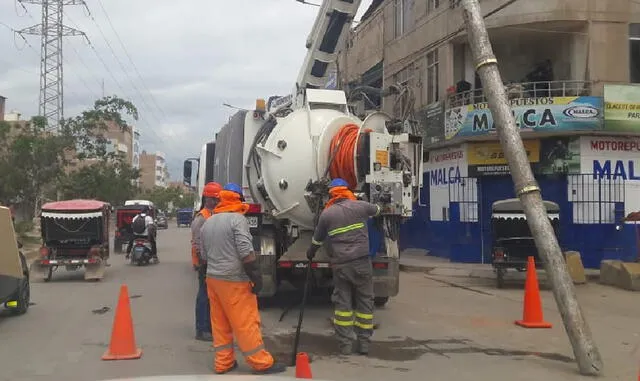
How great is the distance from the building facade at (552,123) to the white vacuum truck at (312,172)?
18.5 feet

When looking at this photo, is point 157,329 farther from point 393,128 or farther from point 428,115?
point 428,115

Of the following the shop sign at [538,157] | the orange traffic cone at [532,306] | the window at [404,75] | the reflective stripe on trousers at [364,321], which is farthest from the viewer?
the window at [404,75]

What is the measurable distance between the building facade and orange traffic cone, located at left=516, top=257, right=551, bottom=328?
24.8 feet

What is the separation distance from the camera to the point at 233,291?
6285 millimetres

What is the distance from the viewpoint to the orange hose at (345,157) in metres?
8.85

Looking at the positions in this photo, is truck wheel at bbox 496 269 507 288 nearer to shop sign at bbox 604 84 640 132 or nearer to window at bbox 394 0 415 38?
shop sign at bbox 604 84 640 132

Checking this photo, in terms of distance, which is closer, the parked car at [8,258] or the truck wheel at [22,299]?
the parked car at [8,258]

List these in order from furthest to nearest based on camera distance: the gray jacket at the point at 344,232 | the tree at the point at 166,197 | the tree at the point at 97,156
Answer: the tree at the point at 166,197
the tree at the point at 97,156
the gray jacket at the point at 344,232

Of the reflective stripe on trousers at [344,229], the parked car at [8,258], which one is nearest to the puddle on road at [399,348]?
the reflective stripe on trousers at [344,229]

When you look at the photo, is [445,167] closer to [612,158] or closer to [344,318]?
[612,158]

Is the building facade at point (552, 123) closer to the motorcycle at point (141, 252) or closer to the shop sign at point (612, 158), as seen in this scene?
the shop sign at point (612, 158)

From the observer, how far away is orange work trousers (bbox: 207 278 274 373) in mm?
6191

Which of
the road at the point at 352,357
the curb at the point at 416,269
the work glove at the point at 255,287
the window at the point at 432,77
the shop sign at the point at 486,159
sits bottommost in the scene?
the curb at the point at 416,269

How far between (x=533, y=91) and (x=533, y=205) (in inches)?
462
